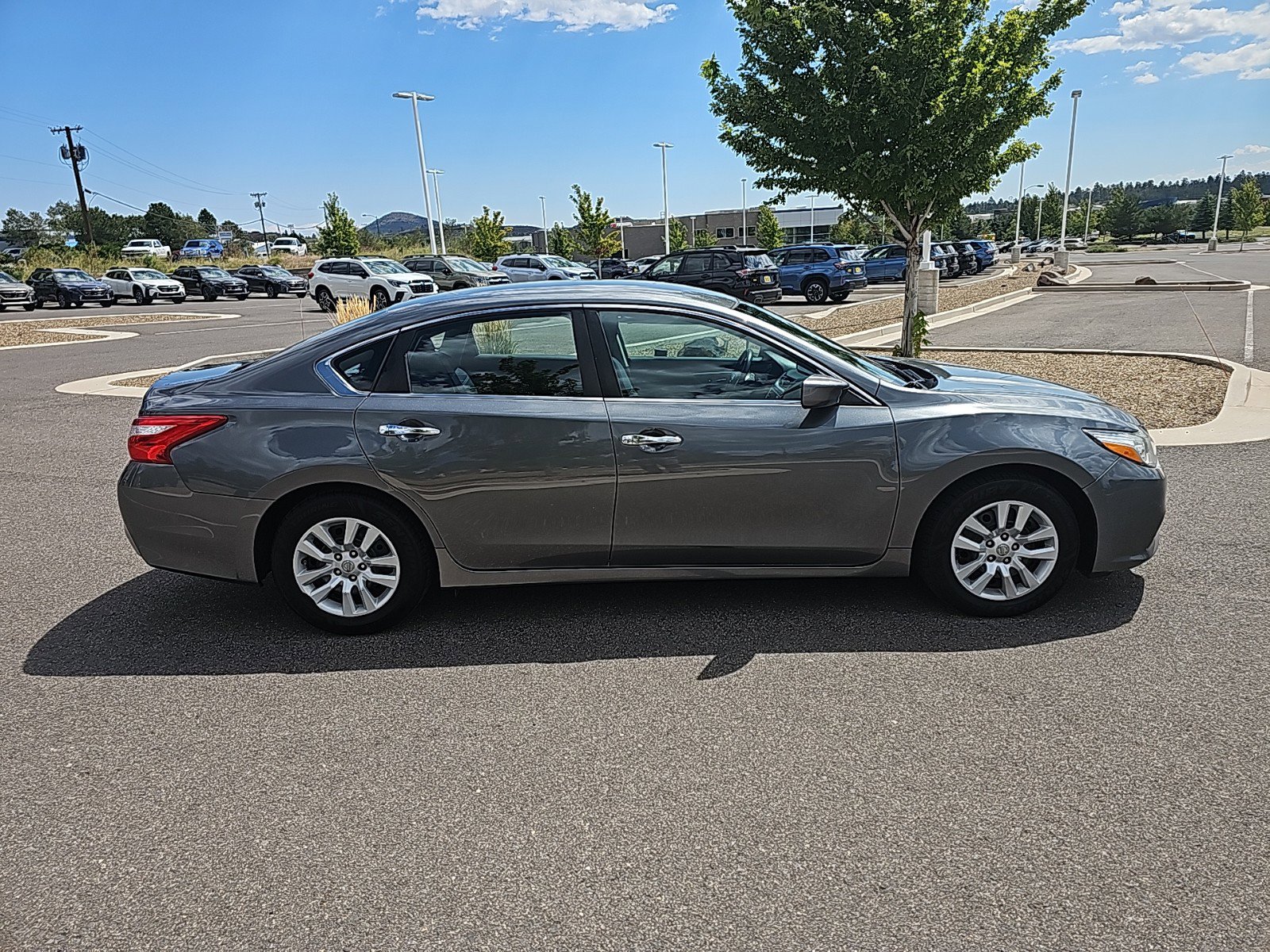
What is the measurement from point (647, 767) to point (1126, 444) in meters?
2.81

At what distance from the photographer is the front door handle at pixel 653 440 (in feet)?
14.1

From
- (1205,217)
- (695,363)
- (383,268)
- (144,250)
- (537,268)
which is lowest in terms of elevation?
(1205,217)

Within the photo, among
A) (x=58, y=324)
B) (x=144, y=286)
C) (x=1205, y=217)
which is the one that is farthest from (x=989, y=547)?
(x=1205, y=217)

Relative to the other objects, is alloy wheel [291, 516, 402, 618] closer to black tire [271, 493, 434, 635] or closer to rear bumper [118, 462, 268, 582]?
black tire [271, 493, 434, 635]

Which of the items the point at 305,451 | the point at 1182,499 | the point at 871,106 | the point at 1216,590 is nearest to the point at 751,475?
the point at 305,451

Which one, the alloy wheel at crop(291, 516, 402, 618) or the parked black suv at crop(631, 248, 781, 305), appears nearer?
the alloy wheel at crop(291, 516, 402, 618)

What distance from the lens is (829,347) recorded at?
15.6 feet

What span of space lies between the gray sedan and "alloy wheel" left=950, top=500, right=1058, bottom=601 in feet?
0.03

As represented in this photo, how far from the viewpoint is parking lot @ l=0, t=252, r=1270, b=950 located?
262cm

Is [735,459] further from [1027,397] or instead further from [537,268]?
[537,268]

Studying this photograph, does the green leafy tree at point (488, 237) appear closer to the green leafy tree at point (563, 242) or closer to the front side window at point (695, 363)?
the green leafy tree at point (563, 242)

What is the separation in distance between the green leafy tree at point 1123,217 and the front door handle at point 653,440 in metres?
120

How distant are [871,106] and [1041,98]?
2262 mm

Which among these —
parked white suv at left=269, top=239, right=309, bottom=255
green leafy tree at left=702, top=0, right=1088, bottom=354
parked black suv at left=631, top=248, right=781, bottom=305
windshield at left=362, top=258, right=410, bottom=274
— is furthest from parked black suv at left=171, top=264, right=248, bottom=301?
parked white suv at left=269, top=239, right=309, bottom=255
